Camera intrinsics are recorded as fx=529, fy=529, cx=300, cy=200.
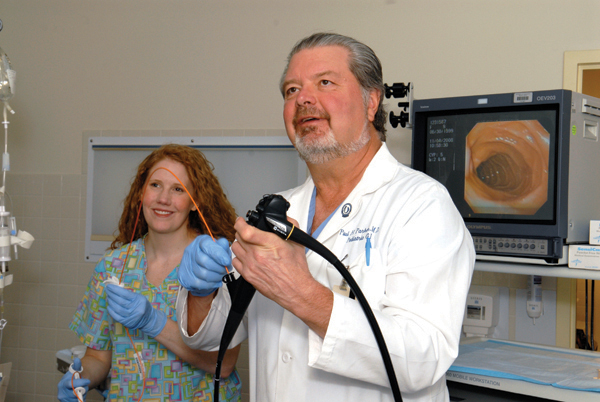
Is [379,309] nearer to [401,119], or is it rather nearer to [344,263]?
[344,263]

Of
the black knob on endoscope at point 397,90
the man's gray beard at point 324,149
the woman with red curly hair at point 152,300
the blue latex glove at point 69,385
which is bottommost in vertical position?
the blue latex glove at point 69,385

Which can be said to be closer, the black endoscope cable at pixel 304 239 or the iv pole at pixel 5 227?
the black endoscope cable at pixel 304 239

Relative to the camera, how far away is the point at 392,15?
227cm

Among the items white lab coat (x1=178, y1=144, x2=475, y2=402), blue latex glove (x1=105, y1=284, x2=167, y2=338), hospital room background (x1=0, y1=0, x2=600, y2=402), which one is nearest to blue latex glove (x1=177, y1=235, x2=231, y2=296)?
white lab coat (x1=178, y1=144, x2=475, y2=402)

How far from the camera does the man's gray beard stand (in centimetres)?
120

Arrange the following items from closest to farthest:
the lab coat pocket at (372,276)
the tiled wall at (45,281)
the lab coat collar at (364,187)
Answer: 1. the lab coat pocket at (372,276)
2. the lab coat collar at (364,187)
3. the tiled wall at (45,281)

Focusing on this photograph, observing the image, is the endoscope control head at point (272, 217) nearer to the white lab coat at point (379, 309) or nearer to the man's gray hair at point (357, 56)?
the white lab coat at point (379, 309)

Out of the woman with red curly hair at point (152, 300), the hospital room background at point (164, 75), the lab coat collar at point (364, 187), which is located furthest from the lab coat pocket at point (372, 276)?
the hospital room background at point (164, 75)

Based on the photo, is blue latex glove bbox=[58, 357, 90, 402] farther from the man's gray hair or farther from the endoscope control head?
the man's gray hair

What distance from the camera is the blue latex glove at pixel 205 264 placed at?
1053mm

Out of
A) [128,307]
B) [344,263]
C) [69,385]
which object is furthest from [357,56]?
[69,385]

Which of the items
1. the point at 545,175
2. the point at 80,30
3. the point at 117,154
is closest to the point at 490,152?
the point at 545,175

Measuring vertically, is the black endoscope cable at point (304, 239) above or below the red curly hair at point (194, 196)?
below

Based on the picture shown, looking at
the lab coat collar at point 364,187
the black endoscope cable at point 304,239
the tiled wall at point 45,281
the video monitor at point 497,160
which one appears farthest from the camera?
the tiled wall at point 45,281
